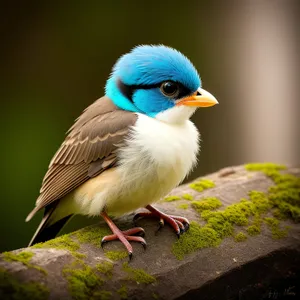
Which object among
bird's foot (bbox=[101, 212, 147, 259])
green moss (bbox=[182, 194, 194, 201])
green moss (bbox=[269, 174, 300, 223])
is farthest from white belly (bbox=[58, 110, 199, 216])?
green moss (bbox=[269, 174, 300, 223])

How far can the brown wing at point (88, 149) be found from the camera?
3508 mm

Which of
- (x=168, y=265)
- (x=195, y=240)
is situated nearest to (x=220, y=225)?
(x=195, y=240)

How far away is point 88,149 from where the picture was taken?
3629mm

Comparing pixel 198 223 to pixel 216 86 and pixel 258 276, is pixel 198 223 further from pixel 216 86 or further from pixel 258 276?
pixel 216 86

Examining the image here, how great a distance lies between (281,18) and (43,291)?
561 cm

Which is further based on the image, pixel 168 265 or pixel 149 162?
pixel 149 162

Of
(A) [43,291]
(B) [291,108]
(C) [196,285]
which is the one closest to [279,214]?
(C) [196,285]

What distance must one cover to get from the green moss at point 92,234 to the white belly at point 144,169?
113 mm

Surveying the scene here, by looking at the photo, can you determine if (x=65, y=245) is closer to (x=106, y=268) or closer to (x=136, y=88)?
(x=106, y=268)

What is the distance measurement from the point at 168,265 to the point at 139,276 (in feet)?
0.71

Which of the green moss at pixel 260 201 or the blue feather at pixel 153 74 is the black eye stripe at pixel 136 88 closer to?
the blue feather at pixel 153 74

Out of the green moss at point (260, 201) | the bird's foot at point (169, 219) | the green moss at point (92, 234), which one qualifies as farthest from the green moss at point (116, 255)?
the green moss at point (260, 201)

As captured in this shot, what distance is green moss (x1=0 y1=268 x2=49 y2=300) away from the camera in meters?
2.70

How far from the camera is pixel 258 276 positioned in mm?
3463
